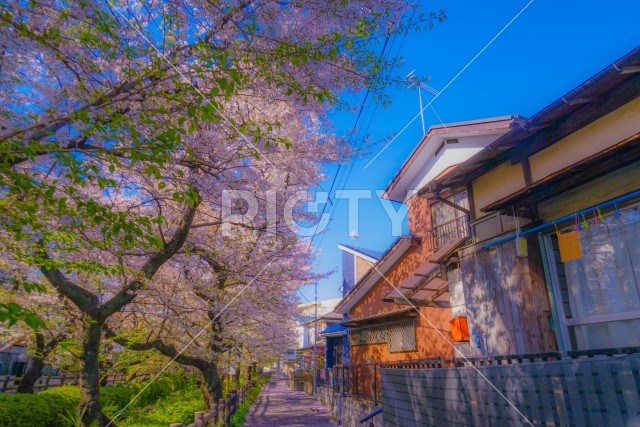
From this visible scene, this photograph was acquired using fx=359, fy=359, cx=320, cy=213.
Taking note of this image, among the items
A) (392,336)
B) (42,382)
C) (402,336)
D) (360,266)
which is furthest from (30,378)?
(360,266)

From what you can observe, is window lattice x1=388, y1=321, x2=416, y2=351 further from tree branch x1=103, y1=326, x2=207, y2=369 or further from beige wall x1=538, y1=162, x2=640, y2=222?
beige wall x1=538, y1=162, x2=640, y2=222

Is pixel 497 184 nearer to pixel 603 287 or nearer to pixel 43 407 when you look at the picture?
pixel 603 287

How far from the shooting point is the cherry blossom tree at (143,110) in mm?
3856

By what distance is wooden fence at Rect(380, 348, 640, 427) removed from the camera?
10.7 feet

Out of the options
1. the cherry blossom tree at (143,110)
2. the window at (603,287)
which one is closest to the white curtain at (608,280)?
the window at (603,287)

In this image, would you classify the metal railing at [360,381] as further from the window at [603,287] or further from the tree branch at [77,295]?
the tree branch at [77,295]

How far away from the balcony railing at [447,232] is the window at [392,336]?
10.3ft

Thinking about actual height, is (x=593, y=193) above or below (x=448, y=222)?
below

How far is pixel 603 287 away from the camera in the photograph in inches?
200

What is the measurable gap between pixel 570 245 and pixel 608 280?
668 mm

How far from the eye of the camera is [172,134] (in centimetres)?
374

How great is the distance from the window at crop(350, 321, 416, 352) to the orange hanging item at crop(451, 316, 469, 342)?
15.9ft

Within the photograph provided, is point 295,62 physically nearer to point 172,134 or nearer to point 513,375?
point 172,134

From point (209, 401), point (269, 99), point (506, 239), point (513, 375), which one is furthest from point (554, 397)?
point (209, 401)
